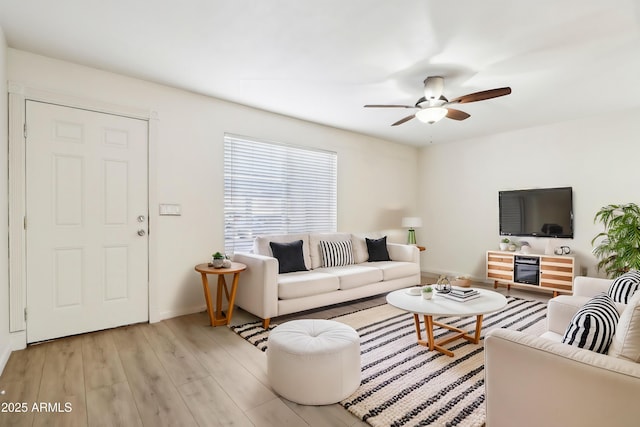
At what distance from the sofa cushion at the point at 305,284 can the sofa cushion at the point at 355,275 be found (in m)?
0.10

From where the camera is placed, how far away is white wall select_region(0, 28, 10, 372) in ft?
7.94

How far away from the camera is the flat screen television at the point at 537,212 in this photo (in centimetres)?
461

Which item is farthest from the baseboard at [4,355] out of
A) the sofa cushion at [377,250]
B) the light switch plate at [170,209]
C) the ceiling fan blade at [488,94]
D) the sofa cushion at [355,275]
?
the ceiling fan blade at [488,94]

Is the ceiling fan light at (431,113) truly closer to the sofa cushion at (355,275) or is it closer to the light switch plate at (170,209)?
the sofa cushion at (355,275)

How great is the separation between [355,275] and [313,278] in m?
0.61

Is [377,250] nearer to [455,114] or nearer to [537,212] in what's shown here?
[455,114]

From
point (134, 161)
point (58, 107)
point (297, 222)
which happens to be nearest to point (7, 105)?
point (58, 107)

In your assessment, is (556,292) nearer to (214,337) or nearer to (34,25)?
(214,337)

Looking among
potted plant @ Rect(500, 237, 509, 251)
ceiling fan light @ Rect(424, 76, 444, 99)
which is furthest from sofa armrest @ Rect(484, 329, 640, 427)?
potted plant @ Rect(500, 237, 509, 251)

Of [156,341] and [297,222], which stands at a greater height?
[297,222]

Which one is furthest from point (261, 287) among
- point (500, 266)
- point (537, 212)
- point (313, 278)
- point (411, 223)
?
point (537, 212)

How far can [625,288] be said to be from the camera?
79.7 inches

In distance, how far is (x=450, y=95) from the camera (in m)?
3.68

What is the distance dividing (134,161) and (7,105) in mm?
990
